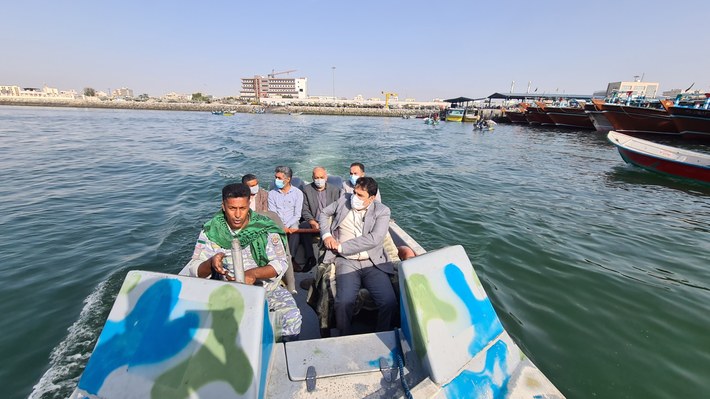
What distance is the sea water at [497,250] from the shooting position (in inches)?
138

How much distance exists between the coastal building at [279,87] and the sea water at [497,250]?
116811 millimetres

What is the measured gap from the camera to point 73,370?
3.29m

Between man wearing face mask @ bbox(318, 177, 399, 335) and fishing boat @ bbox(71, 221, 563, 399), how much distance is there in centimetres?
76

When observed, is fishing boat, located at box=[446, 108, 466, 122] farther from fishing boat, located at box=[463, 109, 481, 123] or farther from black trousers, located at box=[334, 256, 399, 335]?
black trousers, located at box=[334, 256, 399, 335]

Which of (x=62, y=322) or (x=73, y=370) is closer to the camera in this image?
(x=73, y=370)

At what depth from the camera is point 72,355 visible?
11.6 ft

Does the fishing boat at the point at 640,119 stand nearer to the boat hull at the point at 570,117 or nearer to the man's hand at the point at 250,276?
the boat hull at the point at 570,117

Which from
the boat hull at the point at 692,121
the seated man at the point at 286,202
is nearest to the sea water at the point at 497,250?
the seated man at the point at 286,202

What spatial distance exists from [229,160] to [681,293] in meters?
17.9

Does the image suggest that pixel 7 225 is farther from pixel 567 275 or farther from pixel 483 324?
pixel 567 275

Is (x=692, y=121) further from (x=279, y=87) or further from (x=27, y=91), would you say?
(x=27, y=91)

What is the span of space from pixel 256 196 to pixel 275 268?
2.38 metres

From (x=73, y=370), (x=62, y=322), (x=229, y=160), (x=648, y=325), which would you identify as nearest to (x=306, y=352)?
(x=73, y=370)

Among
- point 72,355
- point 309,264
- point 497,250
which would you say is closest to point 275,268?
point 309,264
